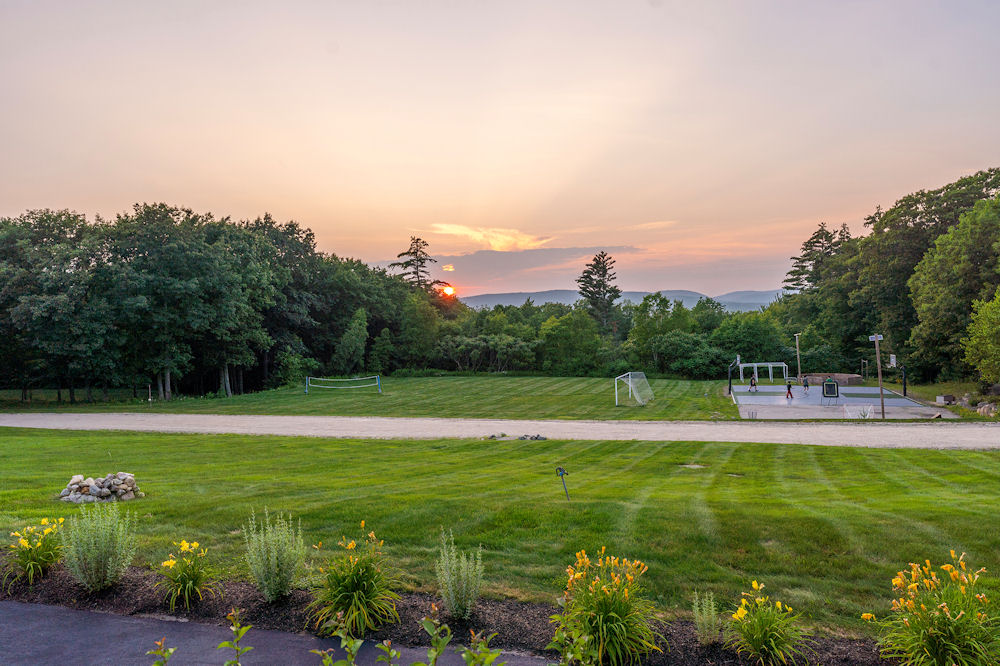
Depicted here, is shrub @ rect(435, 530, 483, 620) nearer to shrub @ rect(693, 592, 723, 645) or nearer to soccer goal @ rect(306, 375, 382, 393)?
shrub @ rect(693, 592, 723, 645)

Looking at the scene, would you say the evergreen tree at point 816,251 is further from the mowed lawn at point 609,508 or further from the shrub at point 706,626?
the shrub at point 706,626

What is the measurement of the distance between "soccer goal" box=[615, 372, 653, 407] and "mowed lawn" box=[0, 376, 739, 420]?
532 mm

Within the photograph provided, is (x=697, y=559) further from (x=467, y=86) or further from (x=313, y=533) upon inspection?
(x=467, y=86)

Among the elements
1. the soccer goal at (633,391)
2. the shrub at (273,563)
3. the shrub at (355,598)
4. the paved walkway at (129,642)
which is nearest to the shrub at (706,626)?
the paved walkway at (129,642)

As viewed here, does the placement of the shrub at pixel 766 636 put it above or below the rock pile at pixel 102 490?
below

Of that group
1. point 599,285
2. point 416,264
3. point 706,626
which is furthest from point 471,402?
point 599,285

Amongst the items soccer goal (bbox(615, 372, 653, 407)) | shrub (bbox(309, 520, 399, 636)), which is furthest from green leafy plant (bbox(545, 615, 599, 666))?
soccer goal (bbox(615, 372, 653, 407))

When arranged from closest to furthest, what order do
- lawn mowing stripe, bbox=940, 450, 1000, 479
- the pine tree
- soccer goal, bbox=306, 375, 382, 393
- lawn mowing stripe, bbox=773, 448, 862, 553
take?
→ lawn mowing stripe, bbox=773, 448, 862, 553 → lawn mowing stripe, bbox=940, 450, 1000, 479 → soccer goal, bbox=306, 375, 382, 393 → the pine tree

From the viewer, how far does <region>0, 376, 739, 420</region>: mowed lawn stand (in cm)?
2397

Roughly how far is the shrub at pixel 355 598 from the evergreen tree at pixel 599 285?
226ft

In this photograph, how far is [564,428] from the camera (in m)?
18.9

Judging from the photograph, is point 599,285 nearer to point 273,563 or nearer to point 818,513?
point 818,513

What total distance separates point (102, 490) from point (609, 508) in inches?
284

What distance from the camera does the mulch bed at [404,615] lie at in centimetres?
358
